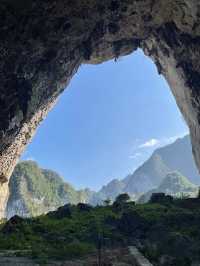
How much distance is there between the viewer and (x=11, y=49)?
79.3 ft

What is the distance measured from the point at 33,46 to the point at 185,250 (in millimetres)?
15351

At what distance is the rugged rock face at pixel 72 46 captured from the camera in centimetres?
2436

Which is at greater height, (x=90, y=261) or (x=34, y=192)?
(x=34, y=192)

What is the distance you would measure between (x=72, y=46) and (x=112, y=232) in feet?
44.6

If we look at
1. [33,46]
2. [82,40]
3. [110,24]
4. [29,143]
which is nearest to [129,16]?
[110,24]

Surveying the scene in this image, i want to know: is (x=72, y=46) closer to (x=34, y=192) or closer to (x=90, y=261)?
(x=90, y=261)

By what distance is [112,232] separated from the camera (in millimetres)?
24719

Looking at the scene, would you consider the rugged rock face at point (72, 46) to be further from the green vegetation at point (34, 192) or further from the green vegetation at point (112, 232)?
the green vegetation at point (34, 192)

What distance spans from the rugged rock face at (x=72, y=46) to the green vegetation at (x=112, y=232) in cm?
665

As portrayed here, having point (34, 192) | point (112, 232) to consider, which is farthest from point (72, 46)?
point (34, 192)

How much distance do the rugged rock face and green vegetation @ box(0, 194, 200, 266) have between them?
21.8 ft

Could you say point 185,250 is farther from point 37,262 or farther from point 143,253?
point 37,262

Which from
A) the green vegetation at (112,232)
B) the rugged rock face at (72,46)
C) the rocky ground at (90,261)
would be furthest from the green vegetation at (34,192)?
the rocky ground at (90,261)

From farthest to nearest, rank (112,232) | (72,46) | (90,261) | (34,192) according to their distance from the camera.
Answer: (34,192) < (72,46) < (112,232) < (90,261)
